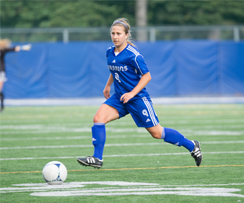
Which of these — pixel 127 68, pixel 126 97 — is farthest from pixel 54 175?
pixel 127 68

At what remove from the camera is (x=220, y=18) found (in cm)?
3759

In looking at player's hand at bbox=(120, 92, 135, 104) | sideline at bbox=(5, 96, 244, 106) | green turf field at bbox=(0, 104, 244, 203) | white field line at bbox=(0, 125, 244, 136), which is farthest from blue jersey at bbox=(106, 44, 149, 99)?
sideline at bbox=(5, 96, 244, 106)

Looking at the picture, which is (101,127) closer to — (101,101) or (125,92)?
(125,92)

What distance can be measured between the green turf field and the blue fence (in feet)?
34.5

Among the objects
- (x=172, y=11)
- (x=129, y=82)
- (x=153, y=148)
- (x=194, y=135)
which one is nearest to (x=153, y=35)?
(x=172, y=11)

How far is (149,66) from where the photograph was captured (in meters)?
25.3

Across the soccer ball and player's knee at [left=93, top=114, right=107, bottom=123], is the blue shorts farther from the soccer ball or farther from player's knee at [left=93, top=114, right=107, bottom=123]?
the soccer ball

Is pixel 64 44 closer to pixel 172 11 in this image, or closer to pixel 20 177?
pixel 172 11

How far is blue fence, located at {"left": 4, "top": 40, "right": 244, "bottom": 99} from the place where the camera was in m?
24.8

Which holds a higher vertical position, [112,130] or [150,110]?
[150,110]

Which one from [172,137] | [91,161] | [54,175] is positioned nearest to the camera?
[54,175]

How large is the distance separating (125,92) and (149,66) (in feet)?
60.6

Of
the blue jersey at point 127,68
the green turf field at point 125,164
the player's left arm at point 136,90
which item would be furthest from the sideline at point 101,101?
the player's left arm at point 136,90

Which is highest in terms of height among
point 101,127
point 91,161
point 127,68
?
point 127,68
